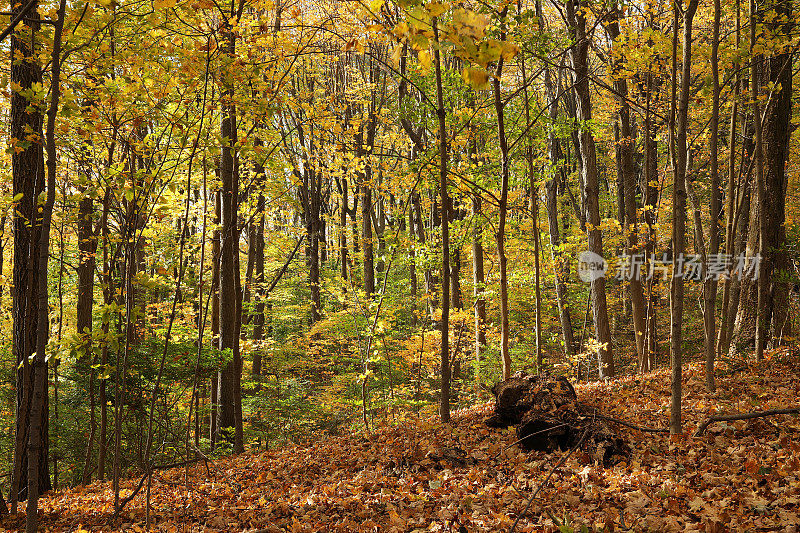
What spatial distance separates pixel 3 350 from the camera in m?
12.9

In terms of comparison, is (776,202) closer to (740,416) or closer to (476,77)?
(740,416)

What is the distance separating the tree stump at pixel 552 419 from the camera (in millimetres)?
4523

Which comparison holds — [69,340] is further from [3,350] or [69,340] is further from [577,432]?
[3,350]

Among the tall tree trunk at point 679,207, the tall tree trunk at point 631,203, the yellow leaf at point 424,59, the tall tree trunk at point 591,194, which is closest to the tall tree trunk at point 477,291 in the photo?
the tall tree trunk at point 591,194

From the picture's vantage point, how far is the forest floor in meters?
3.30

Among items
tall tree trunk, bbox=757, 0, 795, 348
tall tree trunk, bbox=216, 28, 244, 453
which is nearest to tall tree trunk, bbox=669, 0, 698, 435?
tall tree trunk, bbox=757, 0, 795, 348

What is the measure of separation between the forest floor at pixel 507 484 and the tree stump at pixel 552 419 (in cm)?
16

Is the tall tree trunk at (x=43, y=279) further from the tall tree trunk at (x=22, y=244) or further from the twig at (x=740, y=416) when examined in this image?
the twig at (x=740, y=416)

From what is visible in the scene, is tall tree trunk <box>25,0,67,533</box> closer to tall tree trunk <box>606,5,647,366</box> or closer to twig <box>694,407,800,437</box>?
twig <box>694,407,800,437</box>

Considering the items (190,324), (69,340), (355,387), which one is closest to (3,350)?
(190,324)

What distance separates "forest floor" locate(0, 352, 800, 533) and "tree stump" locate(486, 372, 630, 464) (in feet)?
0.53

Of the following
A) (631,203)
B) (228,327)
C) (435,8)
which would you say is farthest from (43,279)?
(631,203)

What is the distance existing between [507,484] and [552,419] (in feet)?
3.27

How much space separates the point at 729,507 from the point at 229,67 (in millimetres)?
5754
